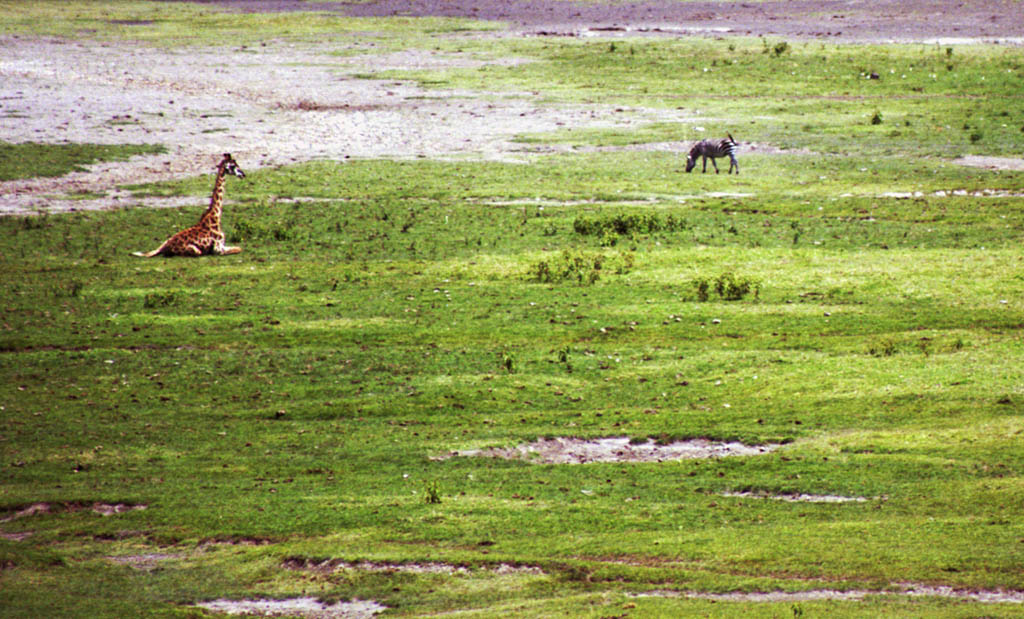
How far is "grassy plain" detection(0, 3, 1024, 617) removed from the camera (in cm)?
1289

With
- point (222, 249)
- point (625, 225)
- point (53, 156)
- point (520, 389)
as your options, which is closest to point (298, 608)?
point (520, 389)

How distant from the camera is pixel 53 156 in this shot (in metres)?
39.5

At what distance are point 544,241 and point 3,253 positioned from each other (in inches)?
473

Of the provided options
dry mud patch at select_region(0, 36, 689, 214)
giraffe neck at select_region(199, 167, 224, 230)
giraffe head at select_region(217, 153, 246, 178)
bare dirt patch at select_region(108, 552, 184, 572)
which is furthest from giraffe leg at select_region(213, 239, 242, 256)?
bare dirt patch at select_region(108, 552, 184, 572)

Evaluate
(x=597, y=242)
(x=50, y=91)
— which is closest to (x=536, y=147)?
(x=597, y=242)

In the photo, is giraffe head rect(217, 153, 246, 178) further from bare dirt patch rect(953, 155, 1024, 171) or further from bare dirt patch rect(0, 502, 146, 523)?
bare dirt patch rect(953, 155, 1024, 171)

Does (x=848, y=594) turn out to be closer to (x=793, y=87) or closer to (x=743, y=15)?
(x=793, y=87)

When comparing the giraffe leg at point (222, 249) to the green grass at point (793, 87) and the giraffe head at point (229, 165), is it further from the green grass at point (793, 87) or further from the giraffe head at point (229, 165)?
the green grass at point (793, 87)

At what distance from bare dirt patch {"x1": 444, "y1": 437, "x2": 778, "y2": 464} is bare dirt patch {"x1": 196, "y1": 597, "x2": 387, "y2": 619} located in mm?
4281

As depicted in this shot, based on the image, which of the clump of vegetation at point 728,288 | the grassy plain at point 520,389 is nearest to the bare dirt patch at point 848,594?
the grassy plain at point 520,389

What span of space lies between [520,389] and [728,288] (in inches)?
267

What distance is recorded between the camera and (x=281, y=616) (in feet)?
39.7

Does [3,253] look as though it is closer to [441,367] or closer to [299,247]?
[299,247]

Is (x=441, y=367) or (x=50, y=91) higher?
(x=50, y=91)
